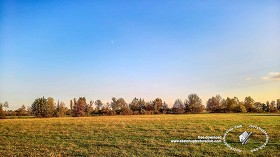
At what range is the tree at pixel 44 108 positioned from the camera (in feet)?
51.9

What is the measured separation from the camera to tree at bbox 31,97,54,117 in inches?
623

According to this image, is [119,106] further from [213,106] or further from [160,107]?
[213,106]

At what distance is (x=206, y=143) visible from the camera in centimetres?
879

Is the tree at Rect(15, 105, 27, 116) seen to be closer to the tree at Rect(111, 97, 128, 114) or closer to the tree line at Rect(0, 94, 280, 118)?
the tree line at Rect(0, 94, 280, 118)

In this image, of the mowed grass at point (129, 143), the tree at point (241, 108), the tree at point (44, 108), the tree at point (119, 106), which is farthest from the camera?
the tree at point (119, 106)

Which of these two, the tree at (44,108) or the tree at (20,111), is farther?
the tree at (44,108)

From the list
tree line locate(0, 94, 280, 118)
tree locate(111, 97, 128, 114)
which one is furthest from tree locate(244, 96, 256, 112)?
tree locate(111, 97, 128, 114)

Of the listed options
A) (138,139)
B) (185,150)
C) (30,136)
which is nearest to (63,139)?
(30,136)

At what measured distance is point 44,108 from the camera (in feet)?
57.5

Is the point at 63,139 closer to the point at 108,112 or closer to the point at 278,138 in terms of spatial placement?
the point at 278,138

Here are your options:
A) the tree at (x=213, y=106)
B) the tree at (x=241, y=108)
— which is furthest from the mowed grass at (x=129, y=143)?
the tree at (x=213, y=106)

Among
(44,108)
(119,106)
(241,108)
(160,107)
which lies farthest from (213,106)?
(119,106)

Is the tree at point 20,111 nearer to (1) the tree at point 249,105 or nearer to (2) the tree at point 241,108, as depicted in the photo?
(2) the tree at point 241,108

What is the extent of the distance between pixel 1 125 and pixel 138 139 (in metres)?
10.6
